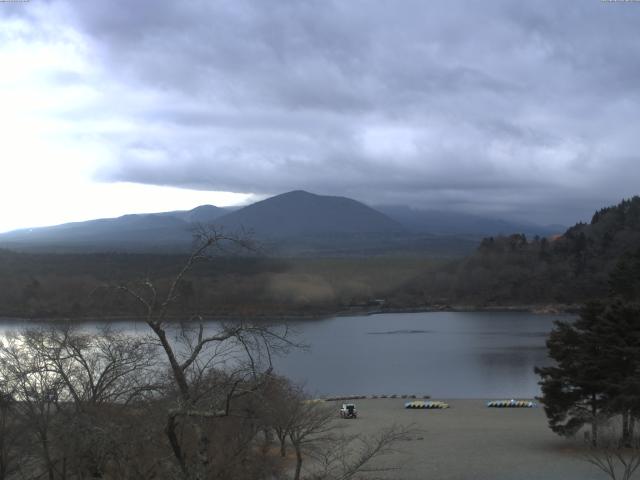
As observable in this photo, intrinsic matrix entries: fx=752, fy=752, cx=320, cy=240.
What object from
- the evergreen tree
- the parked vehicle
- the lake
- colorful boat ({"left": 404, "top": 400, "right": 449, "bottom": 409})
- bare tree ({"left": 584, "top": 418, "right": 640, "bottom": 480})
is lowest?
the lake

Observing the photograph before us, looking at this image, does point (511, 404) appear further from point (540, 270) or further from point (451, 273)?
point (451, 273)

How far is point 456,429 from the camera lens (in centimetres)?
2106

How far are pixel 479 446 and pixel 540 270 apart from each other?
246 ft

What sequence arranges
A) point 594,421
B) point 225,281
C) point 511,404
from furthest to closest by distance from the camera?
1. point 225,281
2. point 511,404
3. point 594,421

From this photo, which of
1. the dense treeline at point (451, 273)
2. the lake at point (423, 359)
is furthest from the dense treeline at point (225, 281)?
the lake at point (423, 359)

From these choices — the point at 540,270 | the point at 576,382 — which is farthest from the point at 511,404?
the point at 540,270

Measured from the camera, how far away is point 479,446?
17.7m

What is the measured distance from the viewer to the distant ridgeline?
8488 cm

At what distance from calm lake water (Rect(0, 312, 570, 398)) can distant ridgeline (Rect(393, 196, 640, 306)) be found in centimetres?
1658

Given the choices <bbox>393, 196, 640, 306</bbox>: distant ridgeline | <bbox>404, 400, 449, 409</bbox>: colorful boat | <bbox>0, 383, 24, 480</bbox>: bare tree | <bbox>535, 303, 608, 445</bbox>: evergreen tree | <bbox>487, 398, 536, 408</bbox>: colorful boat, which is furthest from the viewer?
<bbox>393, 196, 640, 306</bbox>: distant ridgeline

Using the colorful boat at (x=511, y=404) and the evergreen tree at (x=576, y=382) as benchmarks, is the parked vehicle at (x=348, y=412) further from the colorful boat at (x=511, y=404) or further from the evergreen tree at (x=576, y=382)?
the evergreen tree at (x=576, y=382)

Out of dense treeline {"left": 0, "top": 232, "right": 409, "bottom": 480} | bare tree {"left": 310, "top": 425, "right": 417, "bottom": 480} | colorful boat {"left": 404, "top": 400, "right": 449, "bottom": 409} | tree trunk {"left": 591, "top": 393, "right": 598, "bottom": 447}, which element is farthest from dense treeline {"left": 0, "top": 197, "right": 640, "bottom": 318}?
dense treeline {"left": 0, "top": 232, "right": 409, "bottom": 480}

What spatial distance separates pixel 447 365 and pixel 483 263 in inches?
2236

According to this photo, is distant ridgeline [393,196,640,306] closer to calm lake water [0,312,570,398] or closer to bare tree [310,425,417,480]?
calm lake water [0,312,570,398]
